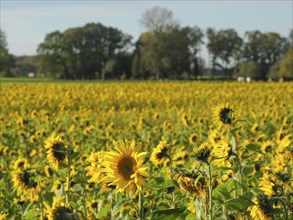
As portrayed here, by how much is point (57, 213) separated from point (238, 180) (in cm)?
127

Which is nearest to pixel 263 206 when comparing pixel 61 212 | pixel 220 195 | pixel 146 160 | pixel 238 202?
pixel 238 202

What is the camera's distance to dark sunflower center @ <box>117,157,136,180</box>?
208 centimetres

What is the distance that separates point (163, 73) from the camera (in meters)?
77.6

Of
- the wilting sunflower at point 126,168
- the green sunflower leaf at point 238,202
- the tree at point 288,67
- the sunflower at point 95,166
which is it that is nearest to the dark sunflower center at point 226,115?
the sunflower at point 95,166

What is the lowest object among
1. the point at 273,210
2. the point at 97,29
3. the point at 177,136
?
the point at 177,136

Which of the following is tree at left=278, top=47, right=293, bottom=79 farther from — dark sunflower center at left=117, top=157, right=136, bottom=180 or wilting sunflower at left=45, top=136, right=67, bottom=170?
dark sunflower center at left=117, top=157, right=136, bottom=180

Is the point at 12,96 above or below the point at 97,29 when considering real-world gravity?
below

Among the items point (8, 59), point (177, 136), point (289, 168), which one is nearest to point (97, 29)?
point (8, 59)

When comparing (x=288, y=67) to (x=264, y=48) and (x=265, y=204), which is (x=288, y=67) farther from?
(x=265, y=204)

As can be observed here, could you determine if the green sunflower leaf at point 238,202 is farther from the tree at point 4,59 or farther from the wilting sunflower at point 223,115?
the tree at point 4,59

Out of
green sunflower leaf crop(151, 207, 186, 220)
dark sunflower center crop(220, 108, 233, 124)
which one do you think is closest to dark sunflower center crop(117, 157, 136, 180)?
green sunflower leaf crop(151, 207, 186, 220)

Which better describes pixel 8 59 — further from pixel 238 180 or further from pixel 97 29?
pixel 238 180

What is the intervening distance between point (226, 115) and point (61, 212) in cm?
197

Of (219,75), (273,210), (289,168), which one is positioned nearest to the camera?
(273,210)
